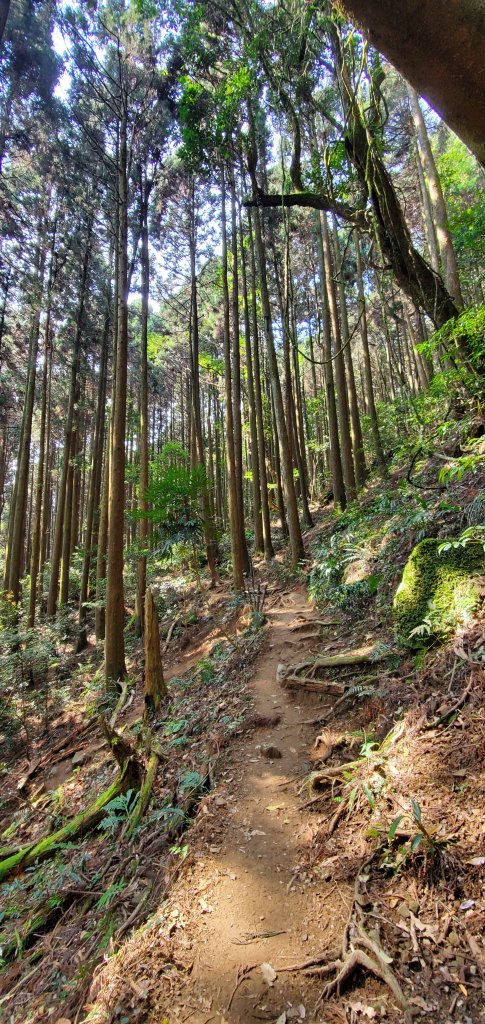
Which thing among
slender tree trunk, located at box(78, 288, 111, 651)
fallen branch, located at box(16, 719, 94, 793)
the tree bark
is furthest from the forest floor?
slender tree trunk, located at box(78, 288, 111, 651)

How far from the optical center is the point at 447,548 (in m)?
3.65

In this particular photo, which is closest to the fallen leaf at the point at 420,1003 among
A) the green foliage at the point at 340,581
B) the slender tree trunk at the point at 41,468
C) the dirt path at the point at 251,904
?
the dirt path at the point at 251,904

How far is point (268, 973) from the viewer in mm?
2029

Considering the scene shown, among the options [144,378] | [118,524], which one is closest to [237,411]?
[144,378]

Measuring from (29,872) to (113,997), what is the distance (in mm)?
2741

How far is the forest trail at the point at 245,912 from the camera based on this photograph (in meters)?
1.96

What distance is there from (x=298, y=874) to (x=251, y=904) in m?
0.33

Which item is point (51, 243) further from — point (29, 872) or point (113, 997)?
point (113, 997)

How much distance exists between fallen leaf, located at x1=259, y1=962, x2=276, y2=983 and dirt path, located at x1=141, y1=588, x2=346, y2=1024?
1cm

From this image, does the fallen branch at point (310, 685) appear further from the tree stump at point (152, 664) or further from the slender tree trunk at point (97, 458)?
the slender tree trunk at point (97, 458)

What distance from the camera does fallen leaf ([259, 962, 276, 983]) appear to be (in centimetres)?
200

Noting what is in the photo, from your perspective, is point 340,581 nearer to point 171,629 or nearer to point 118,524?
point 118,524

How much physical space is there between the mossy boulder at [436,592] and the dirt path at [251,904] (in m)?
1.52

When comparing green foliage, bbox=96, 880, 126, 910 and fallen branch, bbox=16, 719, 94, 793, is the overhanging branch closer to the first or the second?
green foliage, bbox=96, 880, 126, 910
